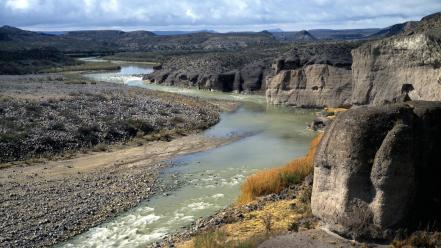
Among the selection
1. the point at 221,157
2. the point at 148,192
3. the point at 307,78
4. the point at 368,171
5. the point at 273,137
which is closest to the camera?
the point at 368,171

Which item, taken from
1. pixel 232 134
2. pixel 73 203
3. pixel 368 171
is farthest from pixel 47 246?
pixel 232 134

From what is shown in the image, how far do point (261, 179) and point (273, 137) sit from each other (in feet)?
59.5

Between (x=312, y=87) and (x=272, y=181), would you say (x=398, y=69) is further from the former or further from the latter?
(x=312, y=87)

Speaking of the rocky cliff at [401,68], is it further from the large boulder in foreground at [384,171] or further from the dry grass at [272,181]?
the large boulder in foreground at [384,171]

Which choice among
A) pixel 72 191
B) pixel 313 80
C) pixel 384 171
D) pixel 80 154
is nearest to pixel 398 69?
pixel 80 154

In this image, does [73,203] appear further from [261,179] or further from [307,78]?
[307,78]

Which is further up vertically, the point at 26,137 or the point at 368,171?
the point at 368,171

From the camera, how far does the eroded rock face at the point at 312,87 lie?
5481 centimetres

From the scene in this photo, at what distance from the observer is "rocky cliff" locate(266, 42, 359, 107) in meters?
55.0

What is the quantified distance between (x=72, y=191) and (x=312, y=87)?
122 feet

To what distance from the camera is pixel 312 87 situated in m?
57.6

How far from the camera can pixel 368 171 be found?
13.4 metres

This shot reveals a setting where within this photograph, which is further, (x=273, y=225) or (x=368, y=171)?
(x=273, y=225)

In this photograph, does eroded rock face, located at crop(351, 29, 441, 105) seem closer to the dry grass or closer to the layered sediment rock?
the dry grass
